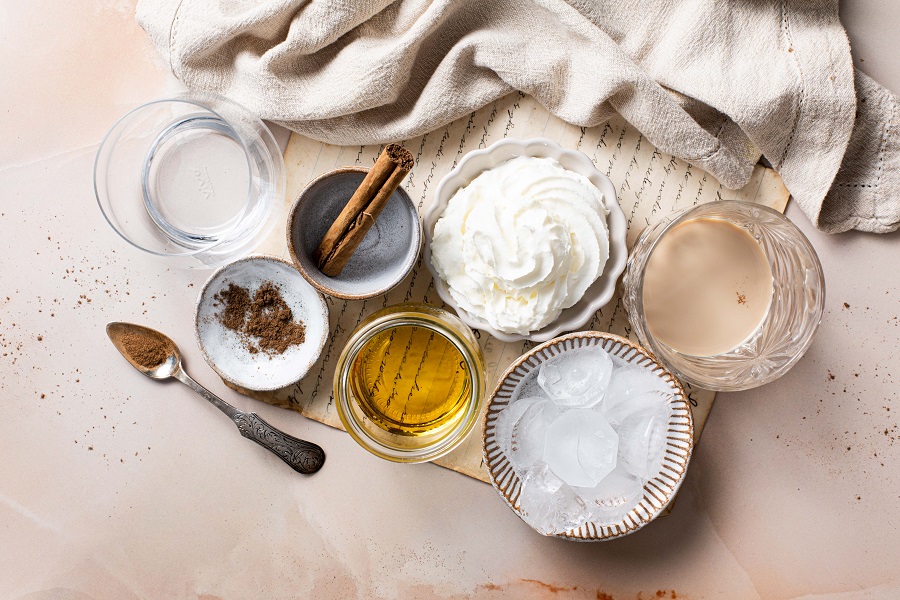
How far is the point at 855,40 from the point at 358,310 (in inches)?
38.1

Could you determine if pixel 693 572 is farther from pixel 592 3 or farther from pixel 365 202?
pixel 592 3

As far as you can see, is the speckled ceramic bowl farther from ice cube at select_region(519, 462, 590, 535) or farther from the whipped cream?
ice cube at select_region(519, 462, 590, 535)

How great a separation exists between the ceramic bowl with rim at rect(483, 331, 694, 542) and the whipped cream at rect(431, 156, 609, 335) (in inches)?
2.3

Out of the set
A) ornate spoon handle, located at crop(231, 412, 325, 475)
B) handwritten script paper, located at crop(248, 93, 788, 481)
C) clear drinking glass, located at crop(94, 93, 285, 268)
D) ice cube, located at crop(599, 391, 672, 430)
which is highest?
clear drinking glass, located at crop(94, 93, 285, 268)

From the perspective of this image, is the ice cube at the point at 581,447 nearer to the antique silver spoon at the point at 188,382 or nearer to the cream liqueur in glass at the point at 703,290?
the cream liqueur in glass at the point at 703,290

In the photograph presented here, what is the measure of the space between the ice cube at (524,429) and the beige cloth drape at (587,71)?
0.47m

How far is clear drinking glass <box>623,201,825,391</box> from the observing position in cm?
89

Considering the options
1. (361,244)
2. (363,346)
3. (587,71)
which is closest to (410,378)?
(363,346)

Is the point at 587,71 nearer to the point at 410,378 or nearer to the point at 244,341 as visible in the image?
the point at 410,378

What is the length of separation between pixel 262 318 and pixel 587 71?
675 millimetres

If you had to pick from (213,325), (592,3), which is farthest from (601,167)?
(213,325)

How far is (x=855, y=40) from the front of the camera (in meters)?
1.06

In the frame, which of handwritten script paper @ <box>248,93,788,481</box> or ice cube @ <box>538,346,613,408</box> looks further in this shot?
handwritten script paper @ <box>248,93,788,481</box>

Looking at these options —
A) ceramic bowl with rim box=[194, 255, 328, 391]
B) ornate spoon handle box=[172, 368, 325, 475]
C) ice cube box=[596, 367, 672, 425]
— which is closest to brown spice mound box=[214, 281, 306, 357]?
ceramic bowl with rim box=[194, 255, 328, 391]
